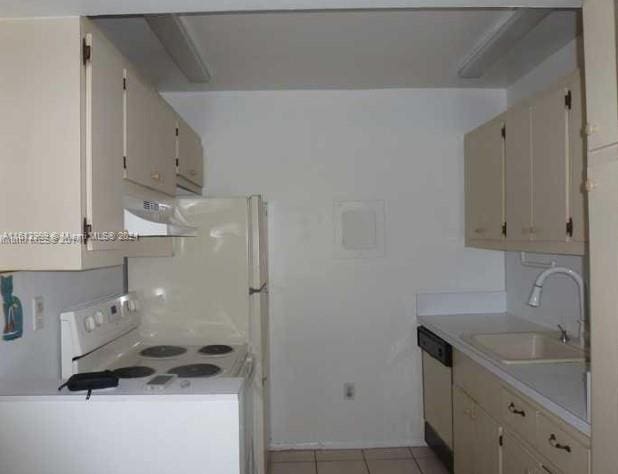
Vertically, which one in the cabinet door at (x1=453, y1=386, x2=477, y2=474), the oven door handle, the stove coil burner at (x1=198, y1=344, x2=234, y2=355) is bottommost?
the cabinet door at (x1=453, y1=386, x2=477, y2=474)

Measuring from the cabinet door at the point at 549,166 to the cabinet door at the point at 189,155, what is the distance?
1915 millimetres

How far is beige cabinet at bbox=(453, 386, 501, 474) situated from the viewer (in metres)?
2.27

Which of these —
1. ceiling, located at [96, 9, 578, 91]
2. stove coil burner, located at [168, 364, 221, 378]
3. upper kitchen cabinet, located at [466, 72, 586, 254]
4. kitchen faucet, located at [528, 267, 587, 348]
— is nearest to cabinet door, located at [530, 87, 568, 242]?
upper kitchen cabinet, located at [466, 72, 586, 254]

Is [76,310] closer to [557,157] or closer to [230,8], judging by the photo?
[230,8]

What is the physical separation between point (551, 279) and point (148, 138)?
2443mm

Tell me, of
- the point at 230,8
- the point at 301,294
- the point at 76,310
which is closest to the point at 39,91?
the point at 230,8

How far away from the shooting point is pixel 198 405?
1656mm

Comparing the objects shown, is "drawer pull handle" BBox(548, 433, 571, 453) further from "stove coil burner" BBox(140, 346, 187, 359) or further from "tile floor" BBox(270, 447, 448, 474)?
"stove coil burner" BBox(140, 346, 187, 359)

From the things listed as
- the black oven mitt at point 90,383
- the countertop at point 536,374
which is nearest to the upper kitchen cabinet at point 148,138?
the black oven mitt at point 90,383

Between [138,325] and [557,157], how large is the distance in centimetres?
240

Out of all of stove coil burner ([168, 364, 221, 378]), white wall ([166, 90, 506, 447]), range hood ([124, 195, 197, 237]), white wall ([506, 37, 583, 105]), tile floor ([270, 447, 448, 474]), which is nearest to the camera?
range hood ([124, 195, 197, 237])

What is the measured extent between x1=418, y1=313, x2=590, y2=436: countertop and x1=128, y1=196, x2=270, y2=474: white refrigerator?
120cm

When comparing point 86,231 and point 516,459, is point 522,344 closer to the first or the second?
point 516,459

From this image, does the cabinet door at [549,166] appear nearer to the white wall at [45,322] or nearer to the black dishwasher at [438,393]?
the black dishwasher at [438,393]
